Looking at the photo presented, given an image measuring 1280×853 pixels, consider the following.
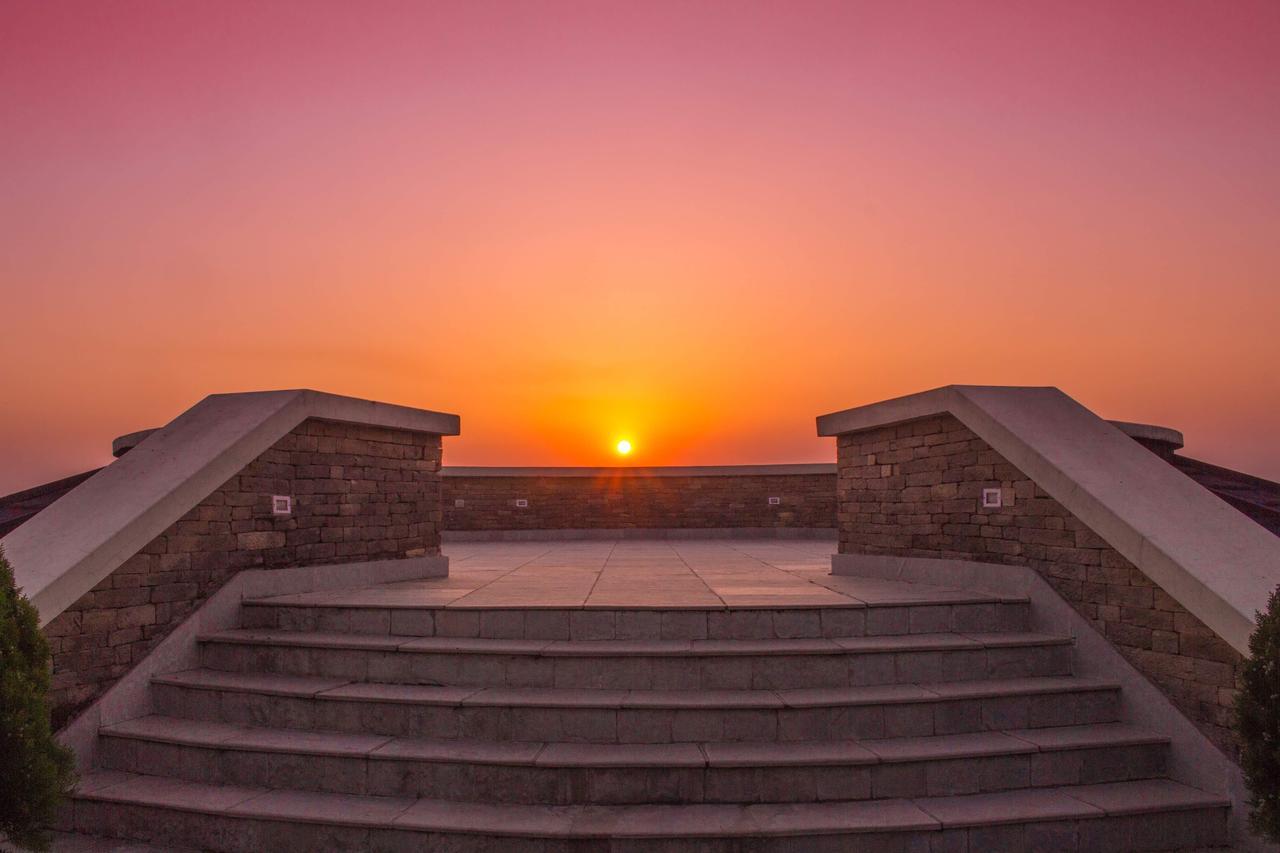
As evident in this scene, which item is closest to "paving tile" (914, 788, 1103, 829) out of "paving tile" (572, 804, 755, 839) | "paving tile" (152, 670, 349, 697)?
"paving tile" (572, 804, 755, 839)

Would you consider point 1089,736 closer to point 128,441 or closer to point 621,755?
point 621,755

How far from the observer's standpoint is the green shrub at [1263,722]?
132 inches

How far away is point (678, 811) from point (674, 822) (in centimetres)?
14

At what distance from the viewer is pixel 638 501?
1720 cm

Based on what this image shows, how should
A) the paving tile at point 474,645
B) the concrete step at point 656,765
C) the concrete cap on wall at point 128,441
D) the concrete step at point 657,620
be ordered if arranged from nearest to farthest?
the concrete step at point 656,765 < the paving tile at point 474,645 < the concrete step at point 657,620 < the concrete cap on wall at point 128,441

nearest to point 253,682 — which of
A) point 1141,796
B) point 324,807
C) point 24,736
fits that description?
point 324,807

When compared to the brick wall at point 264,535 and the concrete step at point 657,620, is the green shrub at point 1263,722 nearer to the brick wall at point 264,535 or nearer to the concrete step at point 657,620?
the concrete step at point 657,620

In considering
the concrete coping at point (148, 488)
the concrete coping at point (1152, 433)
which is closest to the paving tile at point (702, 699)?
the concrete coping at point (148, 488)

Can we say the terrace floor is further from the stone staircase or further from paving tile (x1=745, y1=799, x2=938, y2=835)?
paving tile (x1=745, y1=799, x2=938, y2=835)

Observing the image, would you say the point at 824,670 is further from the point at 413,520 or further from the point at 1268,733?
the point at 413,520

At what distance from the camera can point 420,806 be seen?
13.5ft

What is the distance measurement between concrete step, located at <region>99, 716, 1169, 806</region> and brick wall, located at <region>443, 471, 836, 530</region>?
1217 cm

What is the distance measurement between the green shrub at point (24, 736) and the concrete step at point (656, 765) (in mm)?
1086

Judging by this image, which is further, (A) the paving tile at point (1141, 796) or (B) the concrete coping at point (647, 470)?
(B) the concrete coping at point (647, 470)
